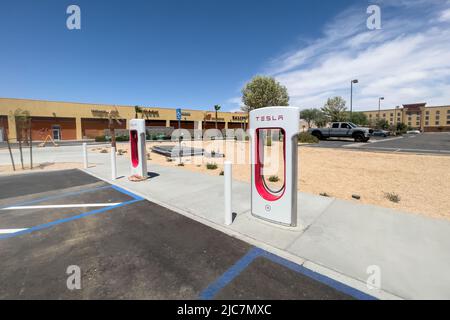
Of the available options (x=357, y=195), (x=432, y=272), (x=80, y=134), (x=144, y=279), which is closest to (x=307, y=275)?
(x=432, y=272)

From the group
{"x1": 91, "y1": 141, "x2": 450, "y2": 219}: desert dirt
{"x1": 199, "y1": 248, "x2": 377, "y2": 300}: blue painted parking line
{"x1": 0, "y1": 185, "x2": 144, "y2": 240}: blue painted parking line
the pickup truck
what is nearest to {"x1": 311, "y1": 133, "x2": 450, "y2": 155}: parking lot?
the pickup truck

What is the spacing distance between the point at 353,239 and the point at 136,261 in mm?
3464

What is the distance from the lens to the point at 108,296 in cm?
238

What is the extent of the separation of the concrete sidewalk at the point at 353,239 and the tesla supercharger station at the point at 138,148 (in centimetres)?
240

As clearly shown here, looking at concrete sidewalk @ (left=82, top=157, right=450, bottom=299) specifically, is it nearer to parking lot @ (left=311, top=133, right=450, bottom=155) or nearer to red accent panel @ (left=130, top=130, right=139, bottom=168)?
red accent panel @ (left=130, top=130, right=139, bottom=168)

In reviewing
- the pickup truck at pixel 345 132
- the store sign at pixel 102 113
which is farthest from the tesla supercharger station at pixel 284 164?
the store sign at pixel 102 113

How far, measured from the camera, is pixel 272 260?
120 inches

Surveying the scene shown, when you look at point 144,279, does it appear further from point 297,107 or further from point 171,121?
point 171,121

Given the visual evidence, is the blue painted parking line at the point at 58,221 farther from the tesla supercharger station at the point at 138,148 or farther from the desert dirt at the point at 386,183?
the desert dirt at the point at 386,183

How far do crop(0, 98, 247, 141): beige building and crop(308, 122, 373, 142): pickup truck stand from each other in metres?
35.0

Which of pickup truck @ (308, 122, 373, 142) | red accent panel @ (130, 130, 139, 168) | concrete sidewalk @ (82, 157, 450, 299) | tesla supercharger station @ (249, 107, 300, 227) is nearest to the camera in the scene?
concrete sidewalk @ (82, 157, 450, 299)

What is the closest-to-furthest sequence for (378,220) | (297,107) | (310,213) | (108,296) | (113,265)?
(108,296), (113,265), (297,107), (378,220), (310,213)

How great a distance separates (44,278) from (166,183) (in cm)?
469

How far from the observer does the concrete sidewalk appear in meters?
2.62
